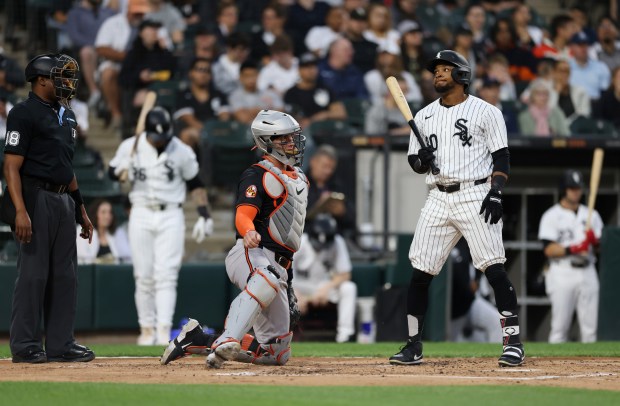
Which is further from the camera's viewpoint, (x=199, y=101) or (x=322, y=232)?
(x=199, y=101)

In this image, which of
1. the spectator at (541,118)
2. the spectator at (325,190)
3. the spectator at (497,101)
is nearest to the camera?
the spectator at (325,190)

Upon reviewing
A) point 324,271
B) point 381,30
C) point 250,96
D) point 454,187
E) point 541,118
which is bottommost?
point 324,271

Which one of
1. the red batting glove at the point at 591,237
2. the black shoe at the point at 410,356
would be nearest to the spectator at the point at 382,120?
the red batting glove at the point at 591,237

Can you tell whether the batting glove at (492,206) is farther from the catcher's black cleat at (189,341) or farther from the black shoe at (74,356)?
the black shoe at (74,356)

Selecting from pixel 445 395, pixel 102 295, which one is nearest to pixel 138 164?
pixel 102 295

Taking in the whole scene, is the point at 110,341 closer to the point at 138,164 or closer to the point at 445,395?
the point at 138,164

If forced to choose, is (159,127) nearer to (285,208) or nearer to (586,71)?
(285,208)

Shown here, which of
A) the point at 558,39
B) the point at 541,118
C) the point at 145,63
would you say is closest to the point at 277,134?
the point at 145,63

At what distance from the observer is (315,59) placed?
15180mm

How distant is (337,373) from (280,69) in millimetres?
8729

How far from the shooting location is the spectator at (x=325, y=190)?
13297mm

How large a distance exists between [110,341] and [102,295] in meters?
0.46

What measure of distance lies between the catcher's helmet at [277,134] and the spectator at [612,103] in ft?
30.1

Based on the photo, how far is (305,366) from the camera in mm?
7703
